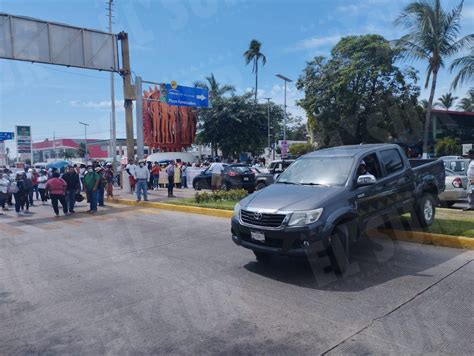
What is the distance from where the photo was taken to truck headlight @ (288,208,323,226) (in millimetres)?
5219

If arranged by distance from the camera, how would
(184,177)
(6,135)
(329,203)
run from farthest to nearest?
(6,135) < (184,177) < (329,203)

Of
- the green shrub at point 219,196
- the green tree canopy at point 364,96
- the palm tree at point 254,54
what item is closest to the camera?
the green shrub at point 219,196

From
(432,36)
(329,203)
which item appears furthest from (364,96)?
(329,203)

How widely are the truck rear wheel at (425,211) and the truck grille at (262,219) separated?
3686 mm

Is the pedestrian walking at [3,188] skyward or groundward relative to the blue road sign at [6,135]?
groundward

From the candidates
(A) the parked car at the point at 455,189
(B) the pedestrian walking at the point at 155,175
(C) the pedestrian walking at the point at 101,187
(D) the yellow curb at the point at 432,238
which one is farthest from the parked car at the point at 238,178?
(D) the yellow curb at the point at 432,238

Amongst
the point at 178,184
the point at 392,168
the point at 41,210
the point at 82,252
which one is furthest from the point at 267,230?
the point at 178,184

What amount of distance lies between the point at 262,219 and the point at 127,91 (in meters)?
15.1

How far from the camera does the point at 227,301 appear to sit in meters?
4.79

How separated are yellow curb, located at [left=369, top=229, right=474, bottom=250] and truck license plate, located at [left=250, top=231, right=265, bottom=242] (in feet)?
10.6

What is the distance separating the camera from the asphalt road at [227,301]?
3760 millimetres

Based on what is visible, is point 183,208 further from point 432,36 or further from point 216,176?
point 432,36

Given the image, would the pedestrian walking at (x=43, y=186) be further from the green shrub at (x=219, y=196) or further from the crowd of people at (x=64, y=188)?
the green shrub at (x=219, y=196)

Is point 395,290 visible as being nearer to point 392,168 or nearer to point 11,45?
point 392,168
